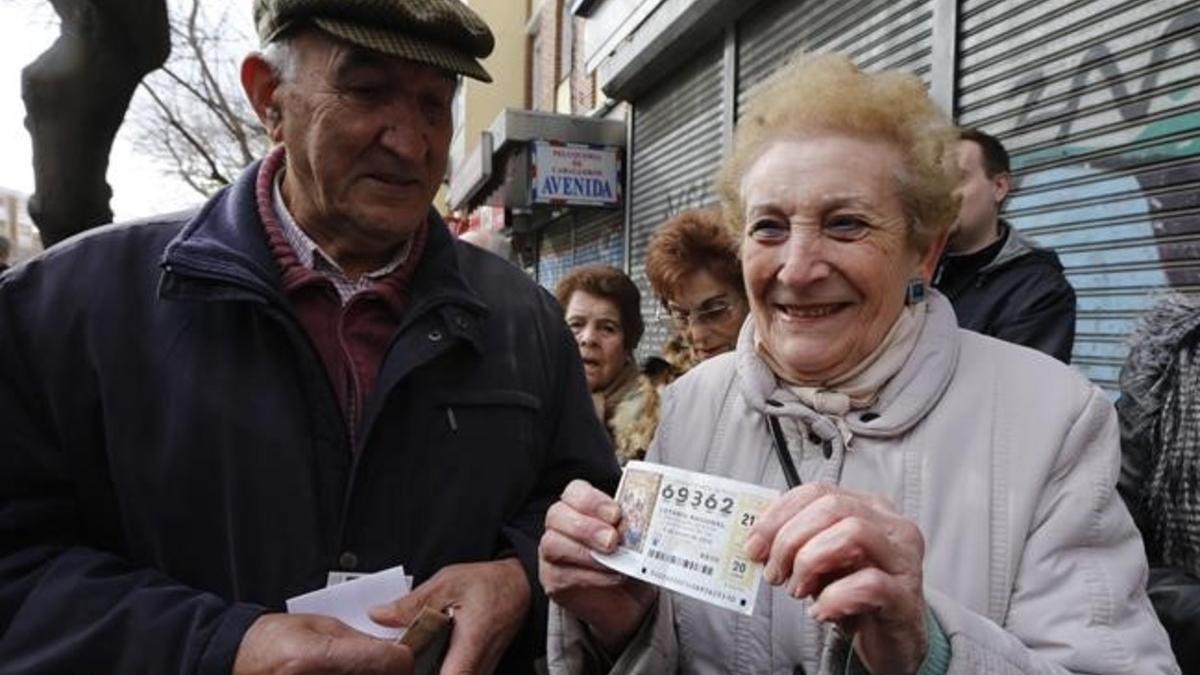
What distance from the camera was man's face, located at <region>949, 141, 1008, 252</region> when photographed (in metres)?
3.30

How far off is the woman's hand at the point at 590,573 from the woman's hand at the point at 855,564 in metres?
0.28

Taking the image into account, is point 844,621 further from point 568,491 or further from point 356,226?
point 356,226

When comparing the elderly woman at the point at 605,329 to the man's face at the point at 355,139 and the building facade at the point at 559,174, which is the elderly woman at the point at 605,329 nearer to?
the man's face at the point at 355,139

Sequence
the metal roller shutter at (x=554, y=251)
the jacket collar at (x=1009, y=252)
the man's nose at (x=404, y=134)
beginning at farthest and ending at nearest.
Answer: the metal roller shutter at (x=554, y=251)
the jacket collar at (x=1009, y=252)
the man's nose at (x=404, y=134)

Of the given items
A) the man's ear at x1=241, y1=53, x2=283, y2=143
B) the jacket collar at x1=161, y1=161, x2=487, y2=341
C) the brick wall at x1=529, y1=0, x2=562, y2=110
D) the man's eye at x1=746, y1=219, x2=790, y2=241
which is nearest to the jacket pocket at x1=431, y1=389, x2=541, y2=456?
the jacket collar at x1=161, y1=161, x2=487, y2=341

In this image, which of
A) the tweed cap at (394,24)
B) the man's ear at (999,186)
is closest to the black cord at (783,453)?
the tweed cap at (394,24)

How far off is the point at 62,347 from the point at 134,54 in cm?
311

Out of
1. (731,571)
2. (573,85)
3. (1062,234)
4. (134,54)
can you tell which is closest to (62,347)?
(731,571)

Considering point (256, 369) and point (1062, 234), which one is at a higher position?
point (1062, 234)

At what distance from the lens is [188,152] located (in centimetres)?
2658

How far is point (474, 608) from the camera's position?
1.64 metres

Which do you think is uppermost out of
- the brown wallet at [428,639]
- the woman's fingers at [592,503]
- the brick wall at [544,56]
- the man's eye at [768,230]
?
the brick wall at [544,56]

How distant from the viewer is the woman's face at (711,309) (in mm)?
3334

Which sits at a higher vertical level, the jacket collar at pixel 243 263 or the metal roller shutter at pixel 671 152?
the metal roller shutter at pixel 671 152
